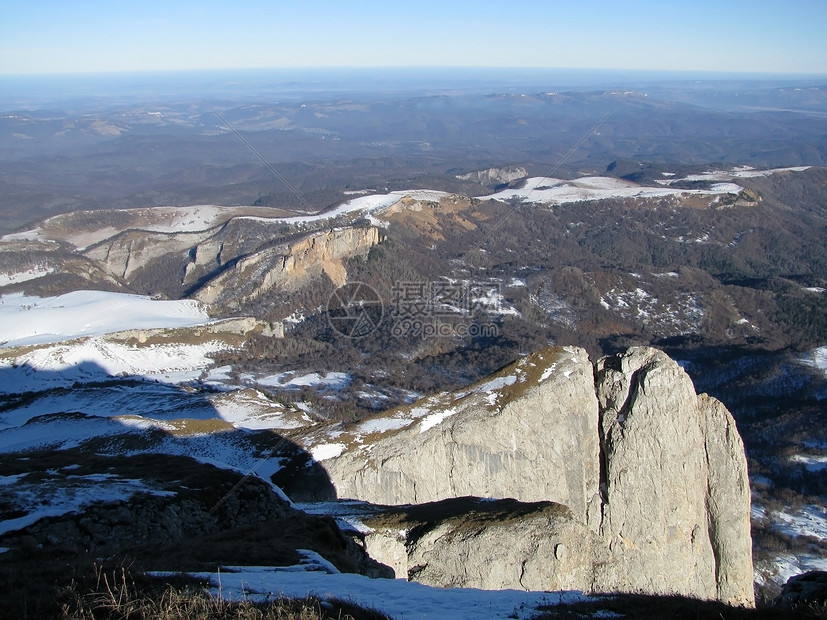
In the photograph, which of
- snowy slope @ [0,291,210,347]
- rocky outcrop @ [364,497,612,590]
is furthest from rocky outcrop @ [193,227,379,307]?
rocky outcrop @ [364,497,612,590]

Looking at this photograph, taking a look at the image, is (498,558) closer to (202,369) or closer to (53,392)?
(53,392)

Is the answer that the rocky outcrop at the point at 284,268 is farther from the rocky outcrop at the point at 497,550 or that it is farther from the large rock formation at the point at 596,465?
the rocky outcrop at the point at 497,550

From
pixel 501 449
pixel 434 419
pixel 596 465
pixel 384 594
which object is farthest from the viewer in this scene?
pixel 434 419

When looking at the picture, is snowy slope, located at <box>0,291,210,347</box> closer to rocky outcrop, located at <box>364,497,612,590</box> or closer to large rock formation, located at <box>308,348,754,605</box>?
large rock formation, located at <box>308,348,754,605</box>

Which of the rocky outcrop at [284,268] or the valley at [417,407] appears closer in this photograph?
the valley at [417,407]

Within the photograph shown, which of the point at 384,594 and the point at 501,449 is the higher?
the point at 384,594

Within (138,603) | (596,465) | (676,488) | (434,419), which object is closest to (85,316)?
(434,419)

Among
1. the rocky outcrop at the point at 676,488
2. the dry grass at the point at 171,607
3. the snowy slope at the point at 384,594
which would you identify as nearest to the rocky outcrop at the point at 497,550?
the snowy slope at the point at 384,594

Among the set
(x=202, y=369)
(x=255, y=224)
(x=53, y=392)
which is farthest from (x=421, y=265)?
(x=53, y=392)

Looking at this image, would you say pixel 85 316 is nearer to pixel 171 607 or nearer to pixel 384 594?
pixel 384 594
